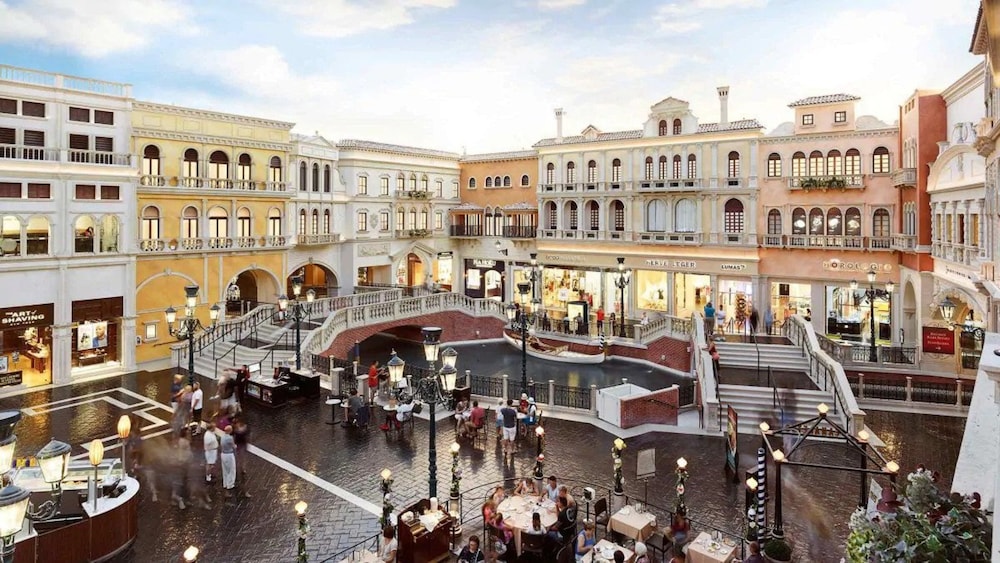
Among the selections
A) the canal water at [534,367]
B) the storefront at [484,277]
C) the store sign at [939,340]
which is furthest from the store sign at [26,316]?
the store sign at [939,340]

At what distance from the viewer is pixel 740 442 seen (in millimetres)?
16891

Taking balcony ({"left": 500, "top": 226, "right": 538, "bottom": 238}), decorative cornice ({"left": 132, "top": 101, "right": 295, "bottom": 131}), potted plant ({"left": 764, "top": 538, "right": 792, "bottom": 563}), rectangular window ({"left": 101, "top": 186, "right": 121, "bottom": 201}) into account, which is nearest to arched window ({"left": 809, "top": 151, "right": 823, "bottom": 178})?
balcony ({"left": 500, "top": 226, "right": 538, "bottom": 238})

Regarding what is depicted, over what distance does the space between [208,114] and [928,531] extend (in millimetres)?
30755

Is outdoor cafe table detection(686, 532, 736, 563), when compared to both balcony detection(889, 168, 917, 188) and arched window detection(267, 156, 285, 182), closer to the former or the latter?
balcony detection(889, 168, 917, 188)

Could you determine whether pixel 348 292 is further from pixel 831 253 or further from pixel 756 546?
pixel 756 546

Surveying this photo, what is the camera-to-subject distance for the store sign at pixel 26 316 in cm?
2200

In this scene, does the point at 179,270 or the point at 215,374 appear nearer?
the point at 215,374

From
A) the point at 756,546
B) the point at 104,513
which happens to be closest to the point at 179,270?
the point at 104,513

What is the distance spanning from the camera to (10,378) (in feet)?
72.5

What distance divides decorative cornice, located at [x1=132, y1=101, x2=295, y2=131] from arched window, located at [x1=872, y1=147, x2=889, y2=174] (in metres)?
29.3

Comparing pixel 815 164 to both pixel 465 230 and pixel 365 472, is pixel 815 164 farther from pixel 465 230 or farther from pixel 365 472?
pixel 365 472

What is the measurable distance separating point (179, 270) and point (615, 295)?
23338 mm

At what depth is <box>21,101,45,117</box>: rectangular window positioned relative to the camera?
74.2 feet

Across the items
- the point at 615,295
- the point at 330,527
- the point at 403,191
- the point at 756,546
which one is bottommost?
the point at 330,527
